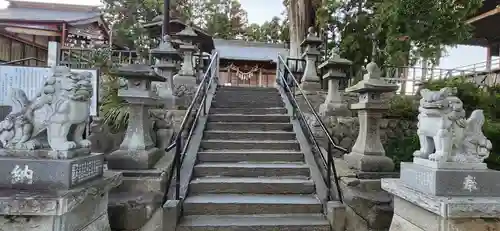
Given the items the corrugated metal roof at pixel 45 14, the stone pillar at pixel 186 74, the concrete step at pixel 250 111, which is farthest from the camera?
the corrugated metal roof at pixel 45 14

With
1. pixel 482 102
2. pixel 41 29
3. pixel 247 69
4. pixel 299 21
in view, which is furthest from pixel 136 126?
pixel 247 69

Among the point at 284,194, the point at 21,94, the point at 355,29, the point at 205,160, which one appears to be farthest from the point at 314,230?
the point at 355,29

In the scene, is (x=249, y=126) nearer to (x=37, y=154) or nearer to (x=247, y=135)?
(x=247, y=135)

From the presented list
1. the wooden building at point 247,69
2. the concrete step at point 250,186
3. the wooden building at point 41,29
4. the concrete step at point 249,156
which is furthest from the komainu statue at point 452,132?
the wooden building at point 247,69

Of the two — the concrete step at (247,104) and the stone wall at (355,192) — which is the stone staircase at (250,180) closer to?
the stone wall at (355,192)

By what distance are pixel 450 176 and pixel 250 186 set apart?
8.87 feet

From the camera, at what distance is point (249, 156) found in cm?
548

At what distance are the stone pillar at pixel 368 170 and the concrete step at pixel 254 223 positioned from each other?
452 millimetres

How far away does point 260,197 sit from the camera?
14.9 ft

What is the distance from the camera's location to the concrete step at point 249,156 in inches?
213

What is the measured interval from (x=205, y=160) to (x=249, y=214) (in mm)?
1476

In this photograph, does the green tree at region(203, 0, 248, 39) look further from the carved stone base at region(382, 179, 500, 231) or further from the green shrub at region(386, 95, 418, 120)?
the carved stone base at region(382, 179, 500, 231)

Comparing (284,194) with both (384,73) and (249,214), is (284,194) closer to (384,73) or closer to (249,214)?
(249,214)

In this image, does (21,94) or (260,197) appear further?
(260,197)
